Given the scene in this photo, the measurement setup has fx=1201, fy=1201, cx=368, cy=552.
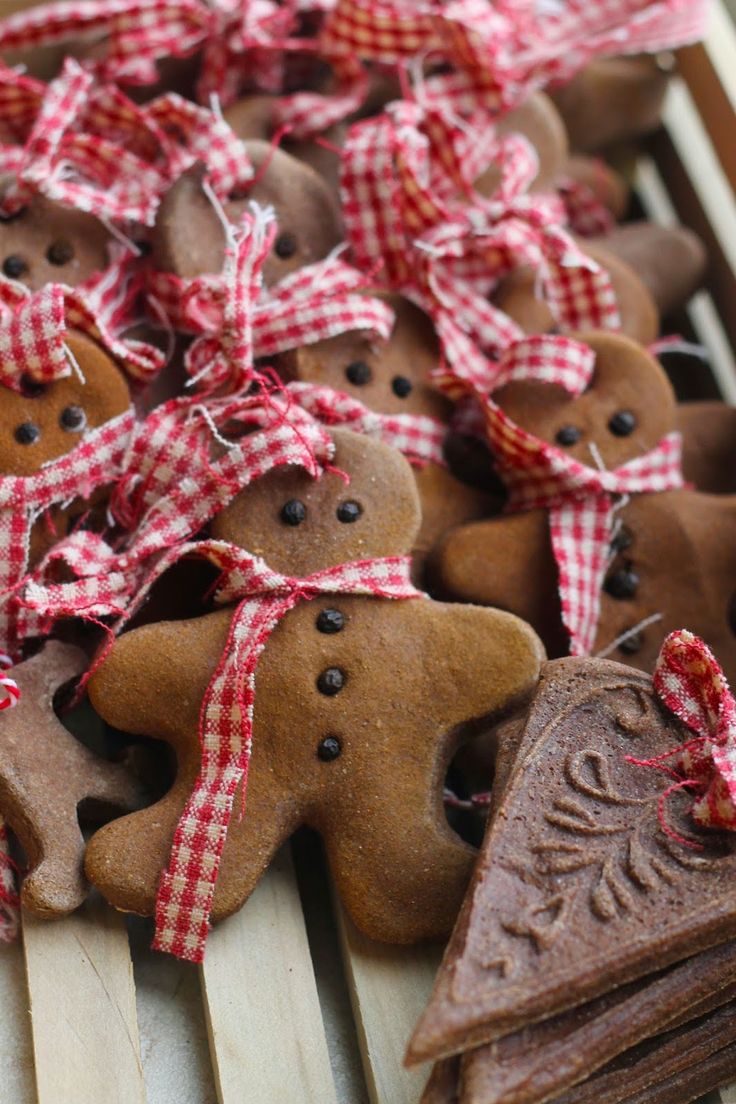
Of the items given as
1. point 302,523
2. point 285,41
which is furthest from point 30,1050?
point 285,41

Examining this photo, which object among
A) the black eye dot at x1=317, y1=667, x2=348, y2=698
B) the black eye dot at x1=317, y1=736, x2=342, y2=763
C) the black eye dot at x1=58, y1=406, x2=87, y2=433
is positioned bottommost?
the black eye dot at x1=317, y1=736, x2=342, y2=763

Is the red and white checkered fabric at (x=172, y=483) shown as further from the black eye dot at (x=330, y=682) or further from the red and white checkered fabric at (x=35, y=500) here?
the black eye dot at (x=330, y=682)

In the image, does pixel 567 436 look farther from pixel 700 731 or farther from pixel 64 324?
pixel 64 324

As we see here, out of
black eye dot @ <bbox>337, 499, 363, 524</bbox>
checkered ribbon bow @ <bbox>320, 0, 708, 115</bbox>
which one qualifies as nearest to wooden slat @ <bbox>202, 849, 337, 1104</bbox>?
black eye dot @ <bbox>337, 499, 363, 524</bbox>

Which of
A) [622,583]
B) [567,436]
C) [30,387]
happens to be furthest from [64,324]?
[622,583]

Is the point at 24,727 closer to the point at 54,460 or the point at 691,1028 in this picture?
the point at 54,460

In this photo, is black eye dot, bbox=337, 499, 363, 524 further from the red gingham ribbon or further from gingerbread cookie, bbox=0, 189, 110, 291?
gingerbread cookie, bbox=0, 189, 110, 291
